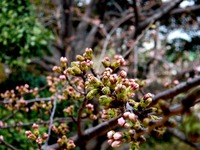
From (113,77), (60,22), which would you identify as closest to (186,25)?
(60,22)

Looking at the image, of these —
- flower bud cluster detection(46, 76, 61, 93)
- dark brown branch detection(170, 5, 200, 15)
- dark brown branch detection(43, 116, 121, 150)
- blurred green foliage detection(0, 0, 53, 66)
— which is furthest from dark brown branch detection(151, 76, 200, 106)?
dark brown branch detection(170, 5, 200, 15)

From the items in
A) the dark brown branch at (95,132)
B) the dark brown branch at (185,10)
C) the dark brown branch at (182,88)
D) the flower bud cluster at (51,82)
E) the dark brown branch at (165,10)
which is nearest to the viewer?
the dark brown branch at (182,88)

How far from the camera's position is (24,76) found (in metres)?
3.50

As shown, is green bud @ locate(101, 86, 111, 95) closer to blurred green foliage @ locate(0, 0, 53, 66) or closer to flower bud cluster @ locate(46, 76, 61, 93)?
flower bud cluster @ locate(46, 76, 61, 93)

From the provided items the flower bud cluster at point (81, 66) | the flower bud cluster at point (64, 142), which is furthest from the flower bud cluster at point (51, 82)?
the flower bud cluster at point (81, 66)

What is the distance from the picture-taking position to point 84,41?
217 inches

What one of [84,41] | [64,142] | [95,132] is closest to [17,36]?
[95,132]

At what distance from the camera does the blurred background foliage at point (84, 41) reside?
10.8ft

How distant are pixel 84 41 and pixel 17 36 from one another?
234 centimetres

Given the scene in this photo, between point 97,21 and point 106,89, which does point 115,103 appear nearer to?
point 106,89

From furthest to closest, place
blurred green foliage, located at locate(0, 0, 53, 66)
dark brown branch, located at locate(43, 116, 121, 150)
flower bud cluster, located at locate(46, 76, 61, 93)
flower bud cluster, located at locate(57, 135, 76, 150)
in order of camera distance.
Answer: blurred green foliage, located at locate(0, 0, 53, 66) → flower bud cluster, located at locate(46, 76, 61, 93) → dark brown branch, located at locate(43, 116, 121, 150) → flower bud cluster, located at locate(57, 135, 76, 150)

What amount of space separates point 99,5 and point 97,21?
60 cm

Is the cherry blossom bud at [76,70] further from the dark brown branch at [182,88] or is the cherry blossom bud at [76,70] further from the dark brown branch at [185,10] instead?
the dark brown branch at [185,10]

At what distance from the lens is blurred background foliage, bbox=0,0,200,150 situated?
10.8 feet
